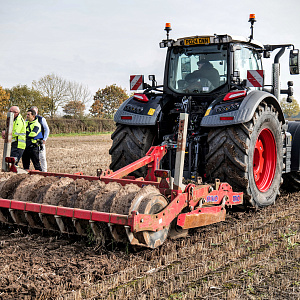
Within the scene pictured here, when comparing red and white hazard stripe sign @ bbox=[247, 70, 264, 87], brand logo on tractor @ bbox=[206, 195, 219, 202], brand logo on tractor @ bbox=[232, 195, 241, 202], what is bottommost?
brand logo on tractor @ bbox=[232, 195, 241, 202]

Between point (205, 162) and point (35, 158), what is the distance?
3.47 m

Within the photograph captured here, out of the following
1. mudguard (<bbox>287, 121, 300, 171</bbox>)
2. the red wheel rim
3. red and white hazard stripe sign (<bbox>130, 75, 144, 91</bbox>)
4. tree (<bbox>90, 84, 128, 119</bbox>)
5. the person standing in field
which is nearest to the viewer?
the red wheel rim

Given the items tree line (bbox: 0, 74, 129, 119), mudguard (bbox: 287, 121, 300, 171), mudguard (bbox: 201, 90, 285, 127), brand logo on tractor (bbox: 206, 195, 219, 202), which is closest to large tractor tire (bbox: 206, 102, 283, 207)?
mudguard (bbox: 201, 90, 285, 127)

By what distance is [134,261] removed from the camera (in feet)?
12.5

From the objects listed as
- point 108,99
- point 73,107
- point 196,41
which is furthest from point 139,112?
point 108,99

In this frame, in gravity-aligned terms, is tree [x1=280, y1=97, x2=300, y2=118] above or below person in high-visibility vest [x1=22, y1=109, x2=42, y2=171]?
above

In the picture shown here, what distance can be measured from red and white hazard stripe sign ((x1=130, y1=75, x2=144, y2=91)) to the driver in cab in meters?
0.80

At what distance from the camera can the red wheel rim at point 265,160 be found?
603 cm

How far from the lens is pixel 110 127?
3719cm

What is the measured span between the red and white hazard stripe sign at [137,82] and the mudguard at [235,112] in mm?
1530

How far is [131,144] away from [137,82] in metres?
1.18

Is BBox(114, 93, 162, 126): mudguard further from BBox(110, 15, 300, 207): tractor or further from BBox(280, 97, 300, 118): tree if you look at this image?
BBox(280, 97, 300, 118): tree

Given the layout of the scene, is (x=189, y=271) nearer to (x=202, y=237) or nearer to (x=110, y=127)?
(x=202, y=237)

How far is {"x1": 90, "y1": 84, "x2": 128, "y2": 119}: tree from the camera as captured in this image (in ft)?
173
